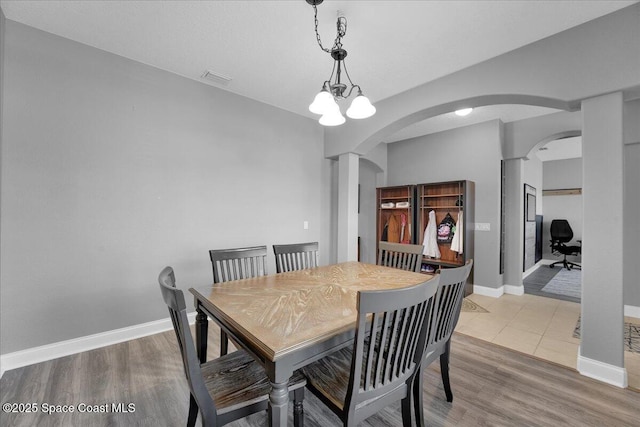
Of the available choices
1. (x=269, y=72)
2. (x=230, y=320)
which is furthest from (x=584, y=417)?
(x=269, y=72)

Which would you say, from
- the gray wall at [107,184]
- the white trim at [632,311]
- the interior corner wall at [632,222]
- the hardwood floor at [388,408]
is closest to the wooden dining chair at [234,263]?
the hardwood floor at [388,408]

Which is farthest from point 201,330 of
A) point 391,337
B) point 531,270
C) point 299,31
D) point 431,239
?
point 531,270

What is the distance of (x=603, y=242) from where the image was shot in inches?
79.4

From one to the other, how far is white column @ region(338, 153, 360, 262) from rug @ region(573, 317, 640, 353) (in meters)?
2.61

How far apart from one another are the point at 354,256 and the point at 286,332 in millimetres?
2841

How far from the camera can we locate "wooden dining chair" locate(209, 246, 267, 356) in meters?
2.12

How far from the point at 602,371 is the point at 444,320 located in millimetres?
1571

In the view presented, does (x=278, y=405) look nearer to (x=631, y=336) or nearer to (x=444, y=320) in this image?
(x=444, y=320)

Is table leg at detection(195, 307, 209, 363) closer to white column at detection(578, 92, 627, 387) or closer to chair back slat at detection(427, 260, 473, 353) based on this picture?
chair back slat at detection(427, 260, 473, 353)

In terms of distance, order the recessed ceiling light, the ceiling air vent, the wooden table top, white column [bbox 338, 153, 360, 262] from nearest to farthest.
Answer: the wooden table top
the ceiling air vent
the recessed ceiling light
white column [bbox 338, 153, 360, 262]

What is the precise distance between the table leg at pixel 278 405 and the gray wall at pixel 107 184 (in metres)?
2.30

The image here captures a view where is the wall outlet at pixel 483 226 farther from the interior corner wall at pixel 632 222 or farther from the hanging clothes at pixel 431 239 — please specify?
the interior corner wall at pixel 632 222

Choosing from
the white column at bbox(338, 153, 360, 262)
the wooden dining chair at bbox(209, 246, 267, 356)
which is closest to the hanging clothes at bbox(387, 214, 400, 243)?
the white column at bbox(338, 153, 360, 262)

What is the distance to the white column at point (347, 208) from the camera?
3.93 metres
